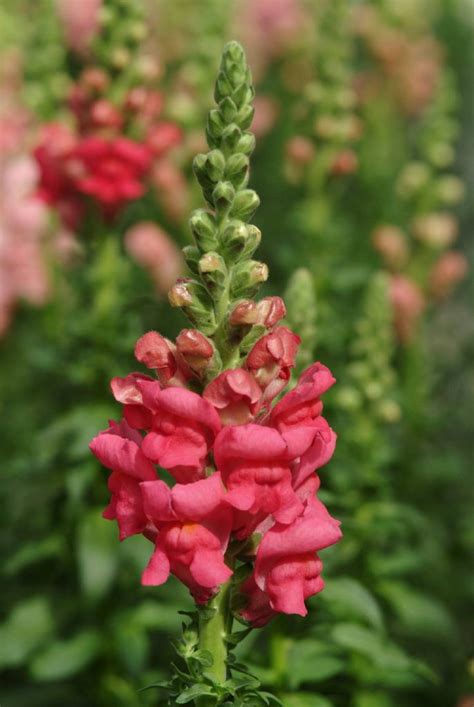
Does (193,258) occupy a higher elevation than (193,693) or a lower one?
higher

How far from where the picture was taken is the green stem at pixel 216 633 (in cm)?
173

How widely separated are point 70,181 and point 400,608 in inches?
52.4

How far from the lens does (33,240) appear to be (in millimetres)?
4105

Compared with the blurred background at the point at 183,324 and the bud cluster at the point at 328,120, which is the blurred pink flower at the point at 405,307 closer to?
the blurred background at the point at 183,324

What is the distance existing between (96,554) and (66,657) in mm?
246

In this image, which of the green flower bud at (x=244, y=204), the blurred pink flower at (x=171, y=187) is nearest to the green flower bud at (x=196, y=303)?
the green flower bud at (x=244, y=204)

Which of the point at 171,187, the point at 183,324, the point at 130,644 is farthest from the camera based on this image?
the point at 171,187

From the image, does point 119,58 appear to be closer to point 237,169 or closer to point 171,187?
point 171,187

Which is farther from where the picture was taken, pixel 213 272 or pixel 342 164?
pixel 342 164

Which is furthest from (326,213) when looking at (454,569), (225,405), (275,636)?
(225,405)

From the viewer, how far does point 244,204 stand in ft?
5.58

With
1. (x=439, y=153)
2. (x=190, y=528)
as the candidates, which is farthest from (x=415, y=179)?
(x=190, y=528)

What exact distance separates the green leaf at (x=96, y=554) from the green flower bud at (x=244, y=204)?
137cm

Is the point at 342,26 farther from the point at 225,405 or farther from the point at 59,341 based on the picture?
the point at 225,405
